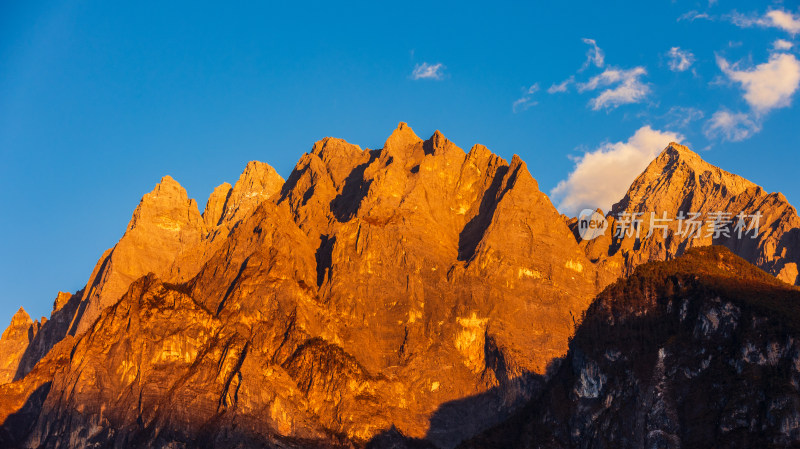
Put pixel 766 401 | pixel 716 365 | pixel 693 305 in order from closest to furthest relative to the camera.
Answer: pixel 766 401 < pixel 716 365 < pixel 693 305

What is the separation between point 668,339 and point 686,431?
18332 millimetres

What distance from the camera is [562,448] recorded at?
182125 millimetres

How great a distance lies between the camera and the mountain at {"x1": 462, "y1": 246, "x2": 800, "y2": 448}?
163125 mm

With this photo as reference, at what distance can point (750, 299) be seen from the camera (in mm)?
179000

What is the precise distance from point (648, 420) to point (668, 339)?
14764 millimetres

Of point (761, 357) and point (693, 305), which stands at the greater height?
point (693, 305)

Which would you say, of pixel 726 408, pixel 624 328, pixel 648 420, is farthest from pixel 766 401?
pixel 624 328

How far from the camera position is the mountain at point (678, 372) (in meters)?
163

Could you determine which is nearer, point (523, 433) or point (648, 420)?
point (648, 420)

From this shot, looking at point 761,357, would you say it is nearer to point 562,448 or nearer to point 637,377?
point 637,377

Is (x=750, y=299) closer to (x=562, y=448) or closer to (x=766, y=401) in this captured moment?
(x=766, y=401)

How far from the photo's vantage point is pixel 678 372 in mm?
177125

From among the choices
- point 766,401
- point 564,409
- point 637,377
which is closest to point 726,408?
point 766,401

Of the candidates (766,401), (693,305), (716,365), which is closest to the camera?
(766,401)
